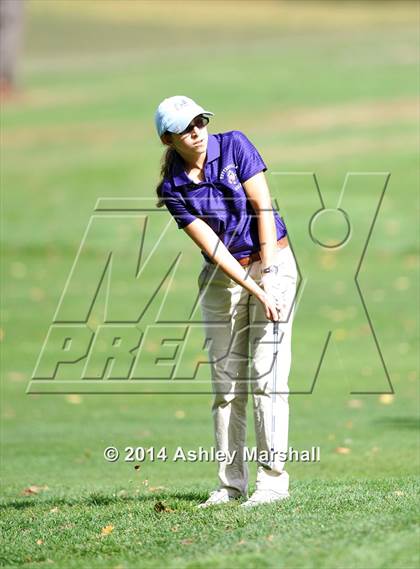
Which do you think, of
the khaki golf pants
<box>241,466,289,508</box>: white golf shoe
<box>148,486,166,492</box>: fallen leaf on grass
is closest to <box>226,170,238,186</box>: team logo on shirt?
the khaki golf pants

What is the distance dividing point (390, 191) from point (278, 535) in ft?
61.0

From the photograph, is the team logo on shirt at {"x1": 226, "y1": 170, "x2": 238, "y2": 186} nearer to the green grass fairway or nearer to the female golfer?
the female golfer

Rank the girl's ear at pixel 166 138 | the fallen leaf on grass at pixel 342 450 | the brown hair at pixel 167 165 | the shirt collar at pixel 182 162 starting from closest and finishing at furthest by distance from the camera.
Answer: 1. the girl's ear at pixel 166 138
2. the shirt collar at pixel 182 162
3. the brown hair at pixel 167 165
4. the fallen leaf on grass at pixel 342 450

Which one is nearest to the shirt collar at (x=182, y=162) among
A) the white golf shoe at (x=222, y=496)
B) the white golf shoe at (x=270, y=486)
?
the white golf shoe at (x=270, y=486)

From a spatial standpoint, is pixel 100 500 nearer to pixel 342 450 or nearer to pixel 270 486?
pixel 270 486

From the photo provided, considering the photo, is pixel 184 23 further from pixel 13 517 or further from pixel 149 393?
pixel 13 517

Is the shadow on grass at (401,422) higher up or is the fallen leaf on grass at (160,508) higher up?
the fallen leaf on grass at (160,508)

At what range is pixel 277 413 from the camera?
728 centimetres

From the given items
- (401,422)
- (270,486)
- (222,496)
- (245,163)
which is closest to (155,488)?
(222,496)

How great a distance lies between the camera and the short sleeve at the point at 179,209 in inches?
284

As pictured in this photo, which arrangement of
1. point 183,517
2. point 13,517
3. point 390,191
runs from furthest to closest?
1. point 390,191
2. point 13,517
3. point 183,517

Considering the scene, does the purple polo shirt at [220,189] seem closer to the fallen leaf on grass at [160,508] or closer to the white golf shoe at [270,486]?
the white golf shoe at [270,486]

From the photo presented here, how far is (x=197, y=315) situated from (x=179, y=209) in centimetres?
1041

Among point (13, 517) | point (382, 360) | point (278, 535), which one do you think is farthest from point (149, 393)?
point (278, 535)
